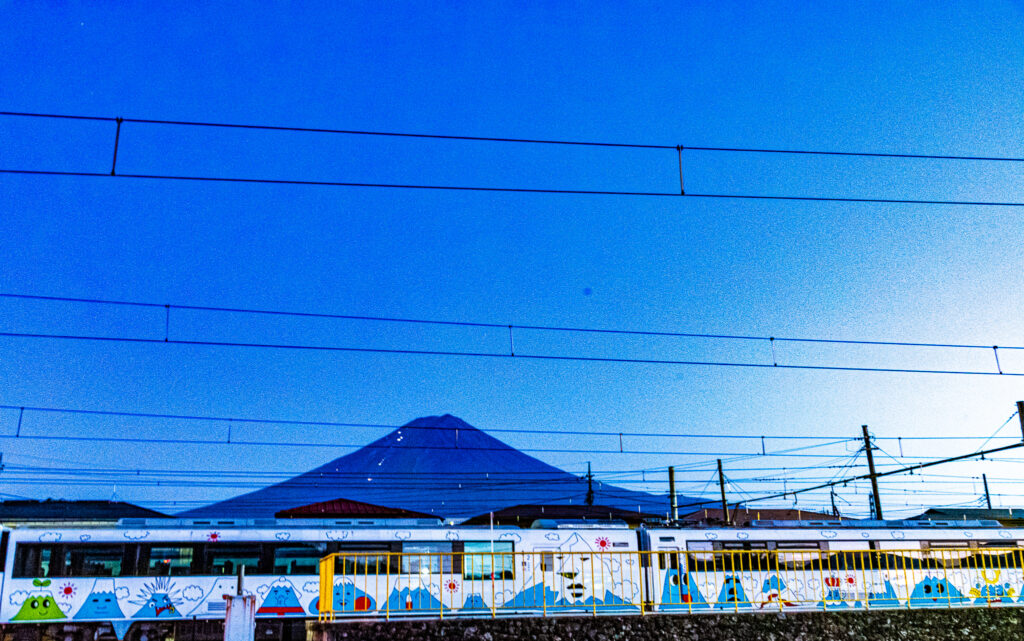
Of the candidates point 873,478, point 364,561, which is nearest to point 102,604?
point 364,561

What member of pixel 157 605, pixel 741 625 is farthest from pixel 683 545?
pixel 157 605

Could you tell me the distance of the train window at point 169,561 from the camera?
24.4 m

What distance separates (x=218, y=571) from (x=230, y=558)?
17.4 inches

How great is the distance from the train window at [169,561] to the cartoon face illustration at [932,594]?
58.6ft

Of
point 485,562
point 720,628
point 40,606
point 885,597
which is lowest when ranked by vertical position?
point 720,628

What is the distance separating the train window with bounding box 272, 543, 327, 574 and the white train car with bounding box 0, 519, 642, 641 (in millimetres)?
27

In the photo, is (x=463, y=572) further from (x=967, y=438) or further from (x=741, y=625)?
(x=967, y=438)

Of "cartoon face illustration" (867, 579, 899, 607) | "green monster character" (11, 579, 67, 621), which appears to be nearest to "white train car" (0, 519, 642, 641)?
"green monster character" (11, 579, 67, 621)

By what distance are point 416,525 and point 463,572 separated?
2.73 metres

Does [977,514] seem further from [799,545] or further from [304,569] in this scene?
[304,569]

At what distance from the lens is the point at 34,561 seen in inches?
938

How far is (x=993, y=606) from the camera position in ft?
52.5

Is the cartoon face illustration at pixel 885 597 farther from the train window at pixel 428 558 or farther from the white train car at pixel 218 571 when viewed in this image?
the train window at pixel 428 558

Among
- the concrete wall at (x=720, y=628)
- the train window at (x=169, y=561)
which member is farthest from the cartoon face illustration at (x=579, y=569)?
the train window at (x=169, y=561)
